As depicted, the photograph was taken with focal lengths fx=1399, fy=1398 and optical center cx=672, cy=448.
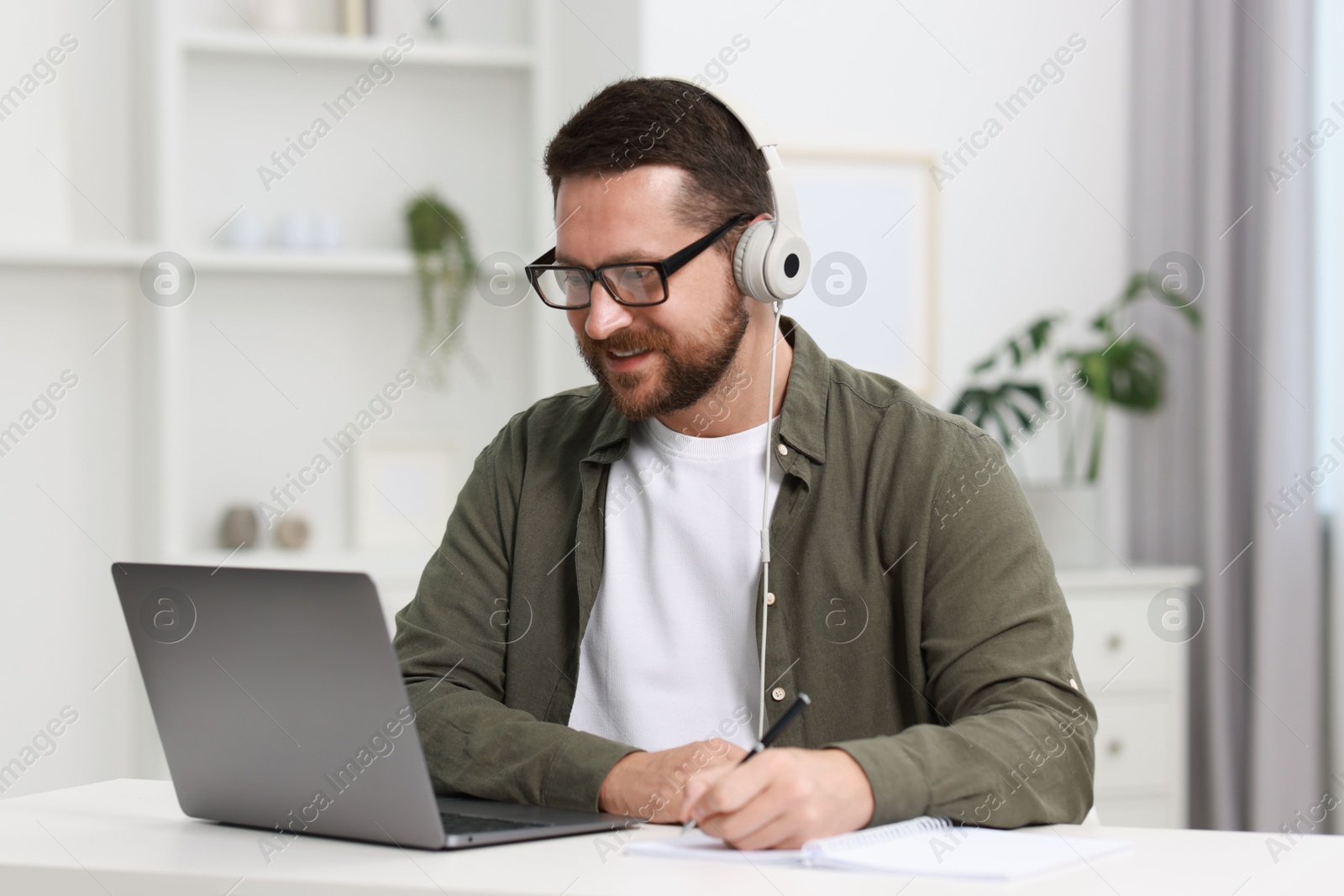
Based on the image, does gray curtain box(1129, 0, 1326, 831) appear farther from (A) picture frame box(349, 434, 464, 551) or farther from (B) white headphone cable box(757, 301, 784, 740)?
(B) white headphone cable box(757, 301, 784, 740)

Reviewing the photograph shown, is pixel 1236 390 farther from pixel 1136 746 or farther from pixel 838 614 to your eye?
pixel 838 614

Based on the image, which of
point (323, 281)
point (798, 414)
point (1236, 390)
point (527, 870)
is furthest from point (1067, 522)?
point (527, 870)

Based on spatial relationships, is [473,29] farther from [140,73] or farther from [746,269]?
[746,269]

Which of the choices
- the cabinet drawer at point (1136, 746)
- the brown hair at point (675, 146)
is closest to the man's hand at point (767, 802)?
the brown hair at point (675, 146)

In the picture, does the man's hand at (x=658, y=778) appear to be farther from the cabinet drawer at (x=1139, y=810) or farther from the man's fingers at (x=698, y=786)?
the cabinet drawer at (x=1139, y=810)

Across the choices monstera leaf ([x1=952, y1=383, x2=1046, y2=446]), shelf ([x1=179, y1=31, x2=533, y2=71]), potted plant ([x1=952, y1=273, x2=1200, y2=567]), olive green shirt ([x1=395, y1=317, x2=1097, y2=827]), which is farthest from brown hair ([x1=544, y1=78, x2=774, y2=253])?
shelf ([x1=179, y1=31, x2=533, y2=71])

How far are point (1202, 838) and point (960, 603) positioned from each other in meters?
0.34

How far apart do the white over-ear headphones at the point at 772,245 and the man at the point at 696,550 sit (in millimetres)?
24

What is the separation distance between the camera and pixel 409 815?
103 cm

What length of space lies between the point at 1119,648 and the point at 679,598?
175 centimetres

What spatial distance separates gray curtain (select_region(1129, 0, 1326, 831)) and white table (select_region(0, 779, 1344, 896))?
6.84 ft

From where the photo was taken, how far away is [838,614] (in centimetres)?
149

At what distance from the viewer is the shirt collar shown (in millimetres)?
1532

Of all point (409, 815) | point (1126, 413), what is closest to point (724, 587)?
point (409, 815)
